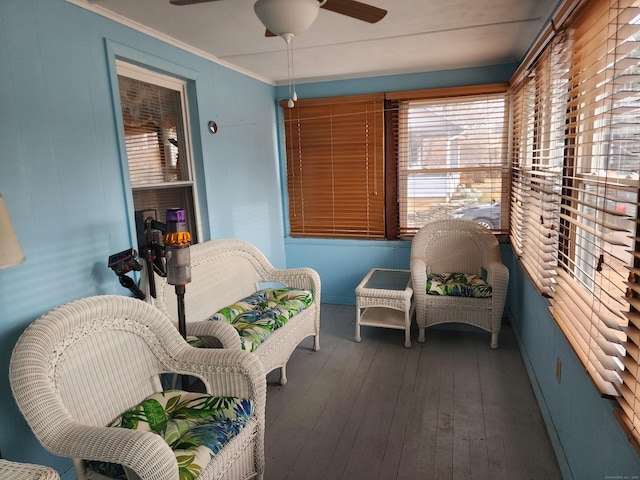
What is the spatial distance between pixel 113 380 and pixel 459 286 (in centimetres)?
260

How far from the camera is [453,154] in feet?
13.8

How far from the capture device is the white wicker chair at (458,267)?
3.42m

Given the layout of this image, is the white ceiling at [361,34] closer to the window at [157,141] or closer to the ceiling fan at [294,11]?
the window at [157,141]

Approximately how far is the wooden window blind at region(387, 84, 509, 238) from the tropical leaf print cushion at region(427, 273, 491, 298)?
758mm

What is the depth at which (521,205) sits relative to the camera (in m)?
3.31

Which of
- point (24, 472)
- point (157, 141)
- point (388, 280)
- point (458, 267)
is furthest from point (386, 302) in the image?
point (24, 472)

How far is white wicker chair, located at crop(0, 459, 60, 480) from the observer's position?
1.33 metres

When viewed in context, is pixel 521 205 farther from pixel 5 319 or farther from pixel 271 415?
pixel 5 319

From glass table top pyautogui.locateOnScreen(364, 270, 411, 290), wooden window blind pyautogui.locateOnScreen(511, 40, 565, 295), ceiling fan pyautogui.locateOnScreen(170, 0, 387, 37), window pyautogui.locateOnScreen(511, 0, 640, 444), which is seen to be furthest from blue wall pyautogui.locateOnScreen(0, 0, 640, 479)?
glass table top pyautogui.locateOnScreen(364, 270, 411, 290)

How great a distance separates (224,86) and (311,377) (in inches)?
96.9

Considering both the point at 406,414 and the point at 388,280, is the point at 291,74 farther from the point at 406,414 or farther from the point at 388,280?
the point at 406,414

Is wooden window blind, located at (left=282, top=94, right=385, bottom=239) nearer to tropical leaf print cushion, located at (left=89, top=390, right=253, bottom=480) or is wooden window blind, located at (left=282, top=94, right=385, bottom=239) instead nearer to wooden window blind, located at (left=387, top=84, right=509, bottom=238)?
wooden window blind, located at (left=387, top=84, right=509, bottom=238)

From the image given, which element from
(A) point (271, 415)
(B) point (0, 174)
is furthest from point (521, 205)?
(B) point (0, 174)

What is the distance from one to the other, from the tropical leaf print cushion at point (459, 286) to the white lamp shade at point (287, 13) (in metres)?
2.45
